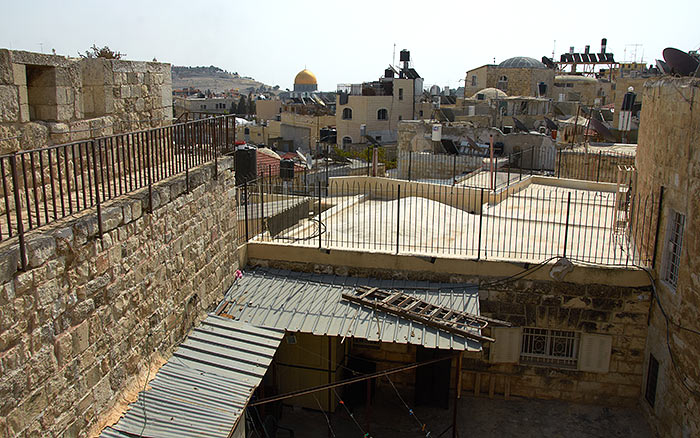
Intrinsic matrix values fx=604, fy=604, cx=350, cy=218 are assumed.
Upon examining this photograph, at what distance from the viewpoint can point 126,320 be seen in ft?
21.4

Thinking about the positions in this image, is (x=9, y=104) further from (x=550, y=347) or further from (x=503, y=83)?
(x=503, y=83)

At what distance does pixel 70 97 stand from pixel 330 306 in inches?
178

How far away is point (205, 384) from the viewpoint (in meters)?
7.14

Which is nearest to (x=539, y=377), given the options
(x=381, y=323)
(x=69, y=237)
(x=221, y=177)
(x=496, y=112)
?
(x=381, y=323)

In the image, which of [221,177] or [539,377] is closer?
[221,177]

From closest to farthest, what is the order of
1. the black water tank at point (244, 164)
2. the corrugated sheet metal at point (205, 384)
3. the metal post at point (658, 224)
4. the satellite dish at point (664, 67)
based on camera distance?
the corrugated sheet metal at point (205, 384) → the metal post at point (658, 224) → the satellite dish at point (664, 67) → the black water tank at point (244, 164)

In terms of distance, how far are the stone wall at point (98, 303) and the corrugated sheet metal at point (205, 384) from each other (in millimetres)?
201

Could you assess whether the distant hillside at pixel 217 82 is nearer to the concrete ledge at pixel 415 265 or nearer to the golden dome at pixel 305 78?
the golden dome at pixel 305 78

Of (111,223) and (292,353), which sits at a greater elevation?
(111,223)

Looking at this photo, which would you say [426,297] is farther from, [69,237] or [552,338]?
[69,237]

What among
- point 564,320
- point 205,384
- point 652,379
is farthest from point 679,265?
point 205,384

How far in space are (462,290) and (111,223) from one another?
220 inches

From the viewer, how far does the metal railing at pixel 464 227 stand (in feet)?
33.2

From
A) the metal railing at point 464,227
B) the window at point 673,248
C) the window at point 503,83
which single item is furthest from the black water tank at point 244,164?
the window at point 503,83
